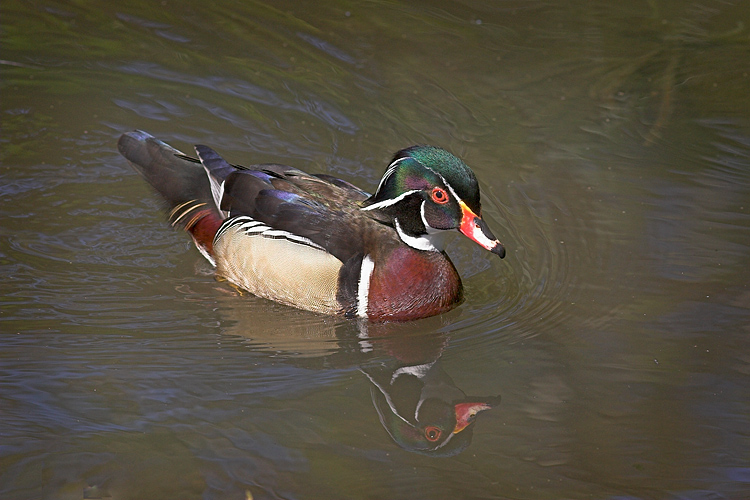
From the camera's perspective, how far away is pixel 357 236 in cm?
558

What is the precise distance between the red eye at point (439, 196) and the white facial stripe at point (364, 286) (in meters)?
0.58

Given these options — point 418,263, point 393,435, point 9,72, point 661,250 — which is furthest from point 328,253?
point 9,72

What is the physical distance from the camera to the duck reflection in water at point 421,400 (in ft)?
14.7

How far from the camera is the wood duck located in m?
5.31

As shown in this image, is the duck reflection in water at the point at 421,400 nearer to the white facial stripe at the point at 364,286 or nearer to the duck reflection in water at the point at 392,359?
the duck reflection in water at the point at 392,359

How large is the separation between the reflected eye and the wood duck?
Answer: 107 centimetres

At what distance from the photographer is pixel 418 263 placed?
219 inches

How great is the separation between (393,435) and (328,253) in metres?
1.44

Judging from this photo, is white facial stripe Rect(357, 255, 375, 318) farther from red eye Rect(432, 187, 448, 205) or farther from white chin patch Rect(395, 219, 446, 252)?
red eye Rect(432, 187, 448, 205)

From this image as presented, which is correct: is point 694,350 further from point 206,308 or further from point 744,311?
point 206,308

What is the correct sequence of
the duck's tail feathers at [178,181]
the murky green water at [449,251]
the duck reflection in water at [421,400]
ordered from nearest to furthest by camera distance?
the murky green water at [449,251]
the duck reflection in water at [421,400]
the duck's tail feathers at [178,181]

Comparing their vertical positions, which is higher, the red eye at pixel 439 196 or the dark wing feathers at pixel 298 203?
the red eye at pixel 439 196

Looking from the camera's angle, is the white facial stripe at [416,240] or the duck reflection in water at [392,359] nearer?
the duck reflection in water at [392,359]

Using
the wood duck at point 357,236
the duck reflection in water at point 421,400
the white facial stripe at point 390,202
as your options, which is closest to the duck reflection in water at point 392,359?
the duck reflection in water at point 421,400
